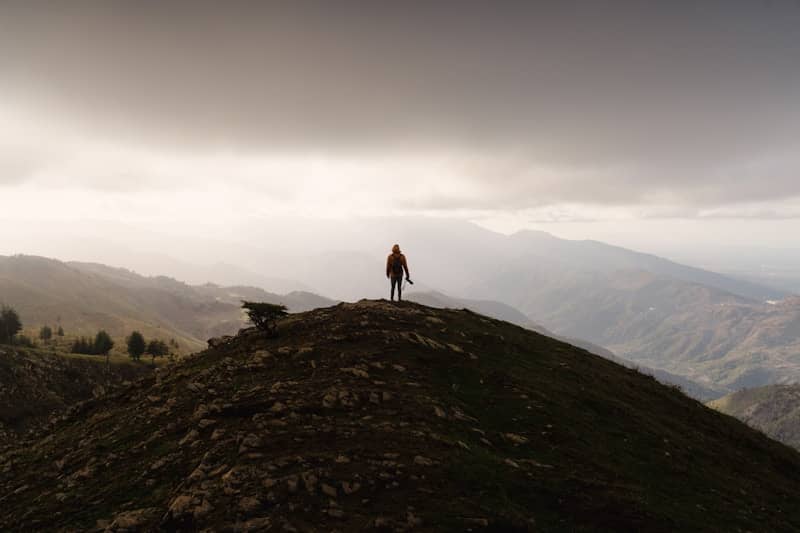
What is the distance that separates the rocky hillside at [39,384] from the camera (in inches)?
2296

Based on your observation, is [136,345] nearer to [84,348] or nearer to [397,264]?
[84,348]

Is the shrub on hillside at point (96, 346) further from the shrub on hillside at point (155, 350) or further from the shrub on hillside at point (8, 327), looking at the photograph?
the shrub on hillside at point (8, 327)

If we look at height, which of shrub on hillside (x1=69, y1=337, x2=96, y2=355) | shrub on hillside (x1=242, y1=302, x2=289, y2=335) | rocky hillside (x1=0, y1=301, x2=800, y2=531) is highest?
shrub on hillside (x1=242, y1=302, x2=289, y2=335)

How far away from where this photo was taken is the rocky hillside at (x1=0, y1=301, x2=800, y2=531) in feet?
39.2

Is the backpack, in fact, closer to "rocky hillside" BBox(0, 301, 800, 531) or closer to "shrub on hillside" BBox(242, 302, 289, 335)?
"rocky hillside" BBox(0, 301, 800, 531)

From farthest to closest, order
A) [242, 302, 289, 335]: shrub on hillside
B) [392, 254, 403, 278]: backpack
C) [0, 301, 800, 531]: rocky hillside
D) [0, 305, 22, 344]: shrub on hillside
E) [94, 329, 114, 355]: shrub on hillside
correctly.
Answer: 1. [94, 329, 114, 355]: shrub on hillside
2. [0, 305, 22, 344]: shrub on hillside
3. [392, 254, 403, 278]: backpack
4. [242, 302, 289, 335]: shrub on hillside
5. [0, 301, 800, 531]: rocky hillside

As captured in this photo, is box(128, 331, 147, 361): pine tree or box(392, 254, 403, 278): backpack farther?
box(128, 331, 147, 361): pine tree

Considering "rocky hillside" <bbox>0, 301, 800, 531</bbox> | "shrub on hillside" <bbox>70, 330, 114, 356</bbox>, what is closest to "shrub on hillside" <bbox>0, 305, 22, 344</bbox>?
"shrub on hillside" <bbox>70, 330, 114, 356</bbox>

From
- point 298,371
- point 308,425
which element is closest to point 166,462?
point 308,425

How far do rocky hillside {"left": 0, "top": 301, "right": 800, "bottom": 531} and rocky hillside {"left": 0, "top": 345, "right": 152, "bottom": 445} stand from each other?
3252 cm

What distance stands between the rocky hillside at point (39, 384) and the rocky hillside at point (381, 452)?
A: 32.5 m

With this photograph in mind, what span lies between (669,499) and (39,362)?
101343 mm

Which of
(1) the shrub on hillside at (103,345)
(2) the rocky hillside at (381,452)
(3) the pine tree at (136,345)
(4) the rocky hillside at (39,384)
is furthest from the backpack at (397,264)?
(1) the shrub on hillside at (103,345)

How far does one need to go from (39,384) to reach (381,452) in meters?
83.7
